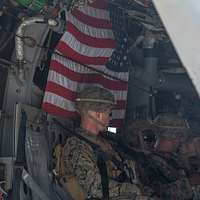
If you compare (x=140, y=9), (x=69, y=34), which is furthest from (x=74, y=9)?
(x=140, y=9)

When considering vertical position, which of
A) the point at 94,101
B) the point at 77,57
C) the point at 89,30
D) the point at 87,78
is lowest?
the point at 94,101

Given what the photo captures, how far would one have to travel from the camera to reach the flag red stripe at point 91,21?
16.2ft

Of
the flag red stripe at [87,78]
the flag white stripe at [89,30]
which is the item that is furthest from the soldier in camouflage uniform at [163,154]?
the flag white stripe at [89,30]

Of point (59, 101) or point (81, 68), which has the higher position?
point (81, 68)

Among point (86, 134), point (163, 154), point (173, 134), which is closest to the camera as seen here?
point (86, 134)

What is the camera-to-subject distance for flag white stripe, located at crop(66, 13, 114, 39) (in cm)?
484

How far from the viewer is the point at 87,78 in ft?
16.6

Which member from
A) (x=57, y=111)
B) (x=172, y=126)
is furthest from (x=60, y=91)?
(x=172, y=126)

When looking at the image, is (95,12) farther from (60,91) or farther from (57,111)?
(57,111)

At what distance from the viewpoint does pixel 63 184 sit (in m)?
4.17

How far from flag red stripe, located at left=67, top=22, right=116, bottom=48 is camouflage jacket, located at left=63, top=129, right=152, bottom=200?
3.11 feet

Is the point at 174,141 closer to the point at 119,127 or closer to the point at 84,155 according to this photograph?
the point at 119,127

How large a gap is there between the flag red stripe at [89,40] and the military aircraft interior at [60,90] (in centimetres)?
2

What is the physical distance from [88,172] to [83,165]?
7 centimetres
